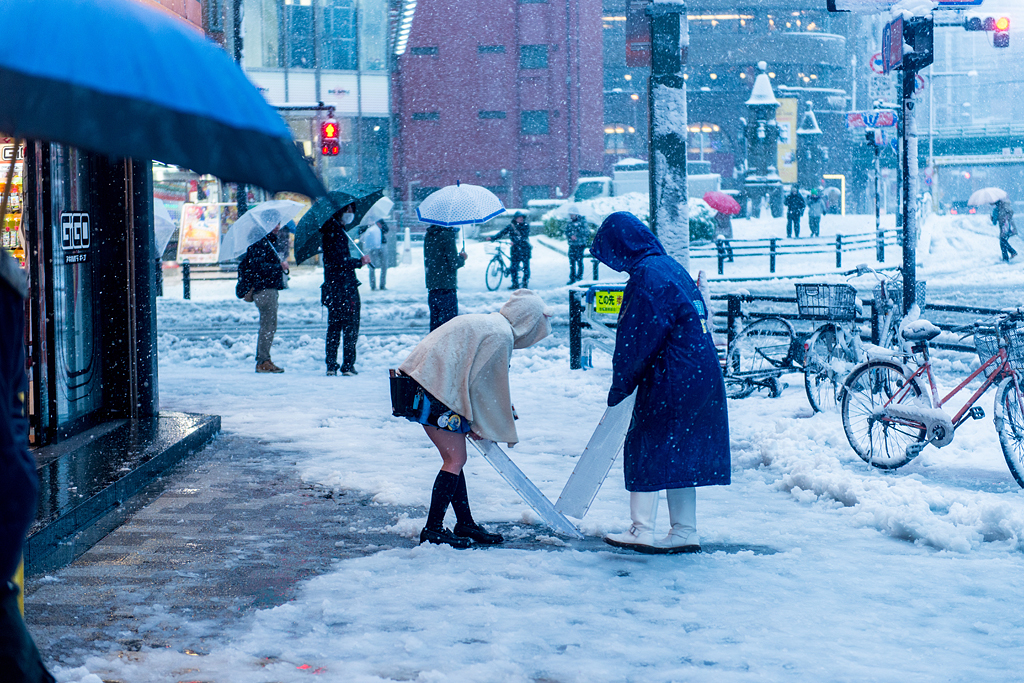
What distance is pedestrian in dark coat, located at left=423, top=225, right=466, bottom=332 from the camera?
1247 cm

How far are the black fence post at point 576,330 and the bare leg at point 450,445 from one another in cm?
674

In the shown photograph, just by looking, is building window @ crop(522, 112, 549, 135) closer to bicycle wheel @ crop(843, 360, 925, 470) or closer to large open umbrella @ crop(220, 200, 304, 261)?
large open umbrella @ crop(220, 200, 304, 261)

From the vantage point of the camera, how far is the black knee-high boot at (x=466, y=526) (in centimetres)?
591

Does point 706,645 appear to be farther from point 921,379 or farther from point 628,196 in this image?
point 628,196

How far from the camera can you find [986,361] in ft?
23.5

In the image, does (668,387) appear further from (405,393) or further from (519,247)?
(519,247)

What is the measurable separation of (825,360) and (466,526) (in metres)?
4.82

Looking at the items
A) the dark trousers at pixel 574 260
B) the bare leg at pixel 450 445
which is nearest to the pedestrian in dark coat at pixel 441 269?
the bare leg at pixel 450 445

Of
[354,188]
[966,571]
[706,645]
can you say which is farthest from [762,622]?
[354,188]

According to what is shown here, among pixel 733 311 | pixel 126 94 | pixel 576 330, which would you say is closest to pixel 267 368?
pixel 576 330

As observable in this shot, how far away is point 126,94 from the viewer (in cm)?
218

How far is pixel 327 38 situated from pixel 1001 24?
32019 millimetres

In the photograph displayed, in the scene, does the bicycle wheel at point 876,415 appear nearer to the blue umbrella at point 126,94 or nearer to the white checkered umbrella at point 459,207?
the white checkered umbrella at point 459,207

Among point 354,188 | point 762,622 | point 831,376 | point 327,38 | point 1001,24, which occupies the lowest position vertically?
point 762,622
